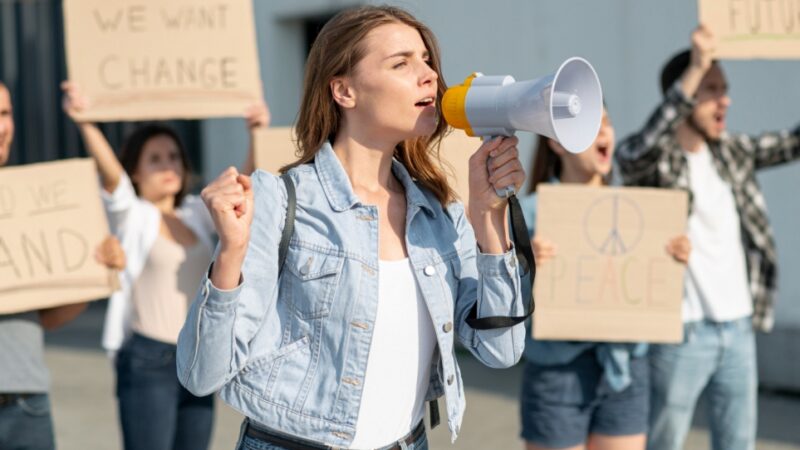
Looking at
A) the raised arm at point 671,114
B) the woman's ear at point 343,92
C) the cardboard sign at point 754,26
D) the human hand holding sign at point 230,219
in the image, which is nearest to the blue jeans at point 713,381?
the raised arm at point 671,114

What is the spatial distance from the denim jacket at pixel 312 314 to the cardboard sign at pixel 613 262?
1615 millimetres

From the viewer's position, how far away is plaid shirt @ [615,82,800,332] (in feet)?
14.6

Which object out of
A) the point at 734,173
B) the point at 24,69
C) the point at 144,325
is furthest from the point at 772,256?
the point at 24,69

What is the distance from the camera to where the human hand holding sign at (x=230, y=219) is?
90.4 inches

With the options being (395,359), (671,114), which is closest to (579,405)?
(671,114)

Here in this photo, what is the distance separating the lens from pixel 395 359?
2.55 metres

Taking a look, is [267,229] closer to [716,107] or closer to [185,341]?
[185,341]

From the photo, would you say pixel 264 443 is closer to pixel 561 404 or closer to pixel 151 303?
pixel 561 404

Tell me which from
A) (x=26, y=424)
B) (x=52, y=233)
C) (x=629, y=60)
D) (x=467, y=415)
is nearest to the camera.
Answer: (x=26, y=424)

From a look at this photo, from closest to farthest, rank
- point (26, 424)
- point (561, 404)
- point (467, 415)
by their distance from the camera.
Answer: point (26, 424) < point (561, 404) < point (467, 415)

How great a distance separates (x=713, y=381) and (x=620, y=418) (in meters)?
0.55

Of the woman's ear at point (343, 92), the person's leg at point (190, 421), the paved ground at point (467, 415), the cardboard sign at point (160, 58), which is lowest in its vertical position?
the paved ground at point (467, 415)

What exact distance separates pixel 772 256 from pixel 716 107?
1.93 ft

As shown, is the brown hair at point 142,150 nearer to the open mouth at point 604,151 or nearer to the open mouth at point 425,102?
the open mouth at point 604,151
